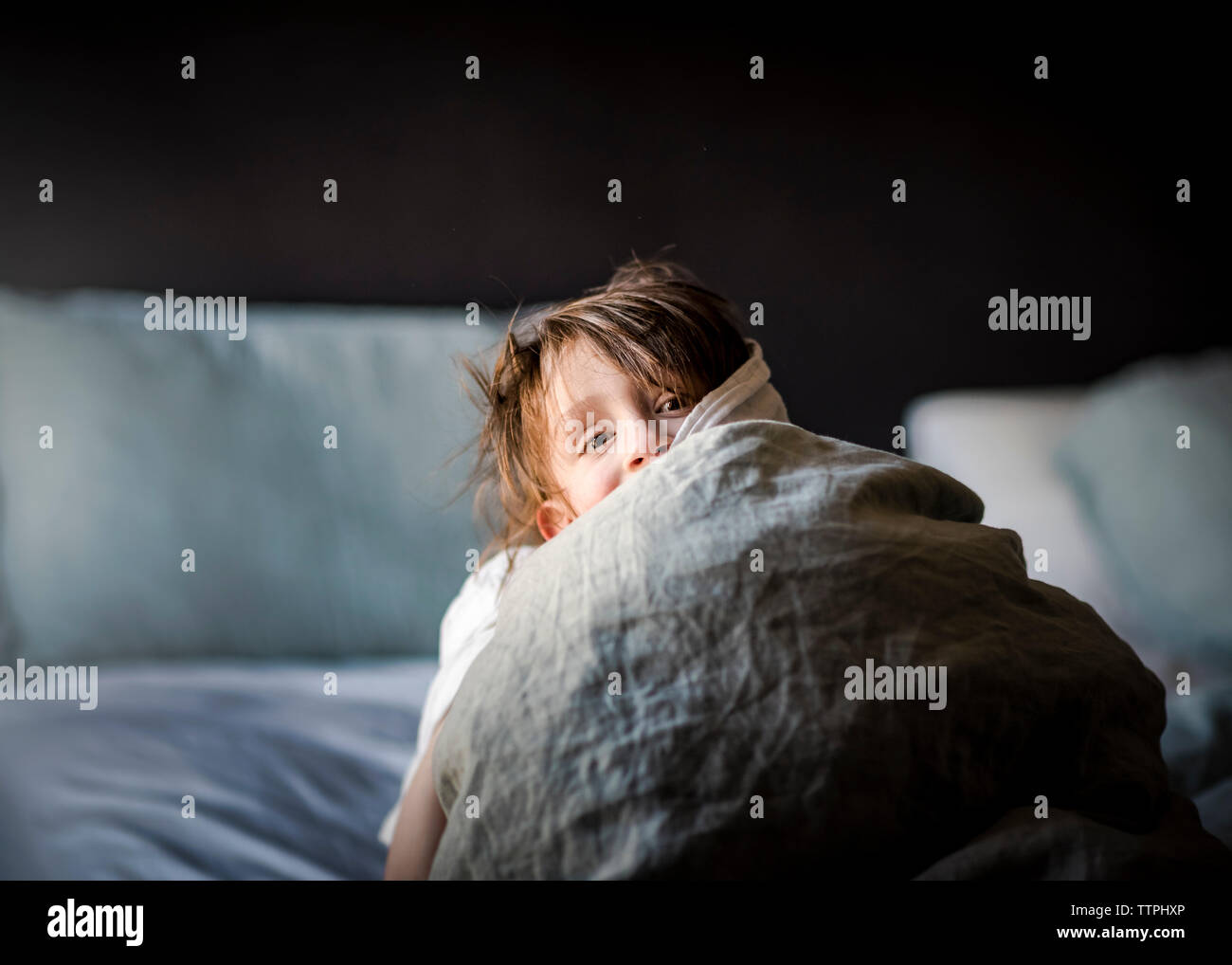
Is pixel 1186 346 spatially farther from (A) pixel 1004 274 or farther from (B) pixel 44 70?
(B) pixel 44 70

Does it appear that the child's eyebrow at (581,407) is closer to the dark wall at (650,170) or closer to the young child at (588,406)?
the young child at (588,406)

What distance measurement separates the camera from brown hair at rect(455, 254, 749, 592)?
0.74m

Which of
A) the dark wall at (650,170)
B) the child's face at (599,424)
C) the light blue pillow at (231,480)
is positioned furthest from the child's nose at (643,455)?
the light blue pillow at (231,480)

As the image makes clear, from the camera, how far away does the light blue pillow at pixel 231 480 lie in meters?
1.17

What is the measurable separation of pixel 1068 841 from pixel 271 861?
2.35ft

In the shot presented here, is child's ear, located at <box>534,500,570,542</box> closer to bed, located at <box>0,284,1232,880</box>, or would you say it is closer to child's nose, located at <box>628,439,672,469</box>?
child's nose, located at <box>628,439,672,469</box>

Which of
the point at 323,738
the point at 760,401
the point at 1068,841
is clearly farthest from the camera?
the point at 323,738

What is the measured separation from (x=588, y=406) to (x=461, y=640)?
30cm

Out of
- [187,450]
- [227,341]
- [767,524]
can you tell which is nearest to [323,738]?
[187,450]

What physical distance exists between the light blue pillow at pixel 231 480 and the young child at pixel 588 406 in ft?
1.33

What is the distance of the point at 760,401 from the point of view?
2.39 feet

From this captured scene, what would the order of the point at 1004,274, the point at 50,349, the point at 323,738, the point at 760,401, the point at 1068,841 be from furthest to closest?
the point at 1004,274 < the point at 50,349 < the point at 323,738 < the point at 760,401 < the point at 1068,841

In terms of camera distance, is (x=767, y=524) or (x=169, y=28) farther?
(x=169, y=28)

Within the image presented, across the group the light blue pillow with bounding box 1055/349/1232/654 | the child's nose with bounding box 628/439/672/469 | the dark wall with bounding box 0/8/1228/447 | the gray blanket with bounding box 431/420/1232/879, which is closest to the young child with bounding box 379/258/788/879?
the child's nose with bounding box 628/439/672/469
